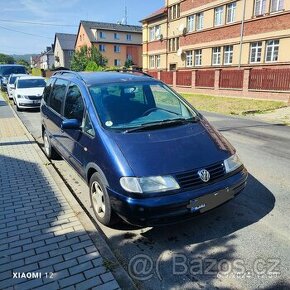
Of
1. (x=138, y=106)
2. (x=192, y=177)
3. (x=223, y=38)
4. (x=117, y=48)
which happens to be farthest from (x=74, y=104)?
(x=117, y=48)

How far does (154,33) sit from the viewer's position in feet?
133

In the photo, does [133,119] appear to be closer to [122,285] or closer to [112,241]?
[112,241]

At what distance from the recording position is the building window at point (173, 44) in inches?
1401

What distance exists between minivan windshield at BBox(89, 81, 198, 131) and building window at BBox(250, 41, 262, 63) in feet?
68.4

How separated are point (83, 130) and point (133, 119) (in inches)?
29.5

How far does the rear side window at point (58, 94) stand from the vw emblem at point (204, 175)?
10.6 feet

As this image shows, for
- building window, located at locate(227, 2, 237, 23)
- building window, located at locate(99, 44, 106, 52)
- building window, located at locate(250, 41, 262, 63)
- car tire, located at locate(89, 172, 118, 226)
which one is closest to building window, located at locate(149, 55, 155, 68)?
building window, located at locate(227, 2, 237, 23)

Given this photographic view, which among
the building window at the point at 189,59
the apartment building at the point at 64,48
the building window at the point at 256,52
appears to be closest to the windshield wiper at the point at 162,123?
the building window at the point at 256,52

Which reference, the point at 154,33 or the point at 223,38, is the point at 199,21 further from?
the point at 154,33

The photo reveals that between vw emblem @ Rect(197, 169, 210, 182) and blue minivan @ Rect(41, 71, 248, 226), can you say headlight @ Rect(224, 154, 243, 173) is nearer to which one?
blue minivan @ Rect(41, 71, 248, 226)

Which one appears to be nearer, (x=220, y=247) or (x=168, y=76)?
(x=220, y=247)

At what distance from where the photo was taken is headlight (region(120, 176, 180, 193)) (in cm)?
336

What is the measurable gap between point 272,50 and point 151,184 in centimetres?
2244

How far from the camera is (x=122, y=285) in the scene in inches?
115
